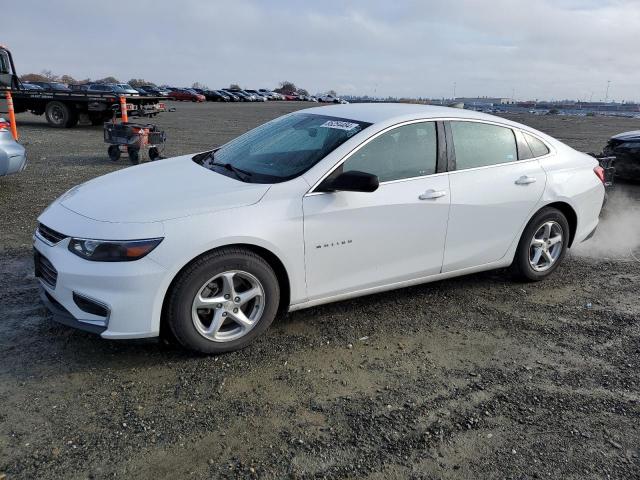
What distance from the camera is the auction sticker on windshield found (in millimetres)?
4147

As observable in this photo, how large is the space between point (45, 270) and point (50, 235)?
24cm

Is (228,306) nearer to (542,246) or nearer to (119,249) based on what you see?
(119,249)

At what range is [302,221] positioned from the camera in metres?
3.61

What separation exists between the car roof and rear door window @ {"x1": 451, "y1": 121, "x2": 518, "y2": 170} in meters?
0.10

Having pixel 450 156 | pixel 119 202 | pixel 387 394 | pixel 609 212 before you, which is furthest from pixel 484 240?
pixel 609 212

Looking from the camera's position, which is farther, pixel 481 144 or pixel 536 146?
pixel 536 146

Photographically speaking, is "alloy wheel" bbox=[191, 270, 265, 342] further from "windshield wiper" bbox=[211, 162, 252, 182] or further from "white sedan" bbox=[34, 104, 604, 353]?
"windshield wiper" bbox=[211, 162, 252, 182]

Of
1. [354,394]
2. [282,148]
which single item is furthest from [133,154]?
[354,394]

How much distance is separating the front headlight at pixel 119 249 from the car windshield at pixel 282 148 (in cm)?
97

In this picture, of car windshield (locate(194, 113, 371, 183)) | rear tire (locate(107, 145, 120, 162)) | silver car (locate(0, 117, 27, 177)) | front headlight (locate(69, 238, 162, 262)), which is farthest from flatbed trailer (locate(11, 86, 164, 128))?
front headlight (locate(69, 238, 162, 262))

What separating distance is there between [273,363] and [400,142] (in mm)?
1935

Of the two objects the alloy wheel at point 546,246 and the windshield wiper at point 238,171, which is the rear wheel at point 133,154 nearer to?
the windshield wiper at point 238,171

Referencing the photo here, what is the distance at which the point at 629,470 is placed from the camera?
104 inches

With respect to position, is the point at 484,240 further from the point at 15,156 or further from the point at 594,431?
the point at 15,156
